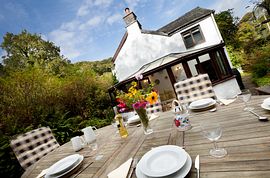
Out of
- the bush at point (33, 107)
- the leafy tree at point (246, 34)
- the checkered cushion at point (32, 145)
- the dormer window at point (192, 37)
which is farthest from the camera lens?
the leafy tree at point (246, 34)

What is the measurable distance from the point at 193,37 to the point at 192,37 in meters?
0.07

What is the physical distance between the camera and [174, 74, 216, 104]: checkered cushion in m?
2.46

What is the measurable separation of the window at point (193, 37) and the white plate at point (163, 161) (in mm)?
10223

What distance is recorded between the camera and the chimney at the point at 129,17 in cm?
1015

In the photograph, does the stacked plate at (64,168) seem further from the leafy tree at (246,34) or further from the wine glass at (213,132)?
the leafy tree at (246,34)

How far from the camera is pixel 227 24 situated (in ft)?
55.3

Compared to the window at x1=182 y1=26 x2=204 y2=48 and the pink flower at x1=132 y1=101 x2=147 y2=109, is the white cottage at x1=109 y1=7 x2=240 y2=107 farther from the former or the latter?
the pink flower at x1=132 y1=101 x2=147 y2=109

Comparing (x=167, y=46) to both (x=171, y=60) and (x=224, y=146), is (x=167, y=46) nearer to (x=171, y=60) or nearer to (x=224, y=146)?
(x=171, y=60)

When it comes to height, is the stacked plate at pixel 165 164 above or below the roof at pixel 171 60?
below

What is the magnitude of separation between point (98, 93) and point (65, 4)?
4.96 m

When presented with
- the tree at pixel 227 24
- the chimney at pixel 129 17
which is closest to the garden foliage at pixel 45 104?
the chimney at pixel 129 17

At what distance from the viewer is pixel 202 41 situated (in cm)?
956

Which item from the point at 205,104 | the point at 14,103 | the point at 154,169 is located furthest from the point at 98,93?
the point at 154,169

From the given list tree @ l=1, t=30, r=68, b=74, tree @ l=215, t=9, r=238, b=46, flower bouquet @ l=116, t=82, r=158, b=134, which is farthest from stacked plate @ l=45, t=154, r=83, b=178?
tree @ l=215, t=9, r=238, b=46
